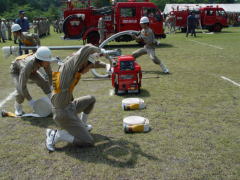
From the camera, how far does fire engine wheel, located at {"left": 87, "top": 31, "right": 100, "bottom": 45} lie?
1762 centimetres

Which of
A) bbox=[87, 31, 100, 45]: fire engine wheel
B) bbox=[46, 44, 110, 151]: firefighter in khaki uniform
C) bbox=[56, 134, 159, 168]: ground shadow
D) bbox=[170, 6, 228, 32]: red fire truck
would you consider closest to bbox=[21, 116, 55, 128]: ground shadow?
bbox=[46, 44, 110, 151]: firefighter in khaki uniform

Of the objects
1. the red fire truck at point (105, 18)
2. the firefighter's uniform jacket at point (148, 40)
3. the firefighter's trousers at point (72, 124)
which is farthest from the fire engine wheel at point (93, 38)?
the firefighter's trousers at point (72, 124)

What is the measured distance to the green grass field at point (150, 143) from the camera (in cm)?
385

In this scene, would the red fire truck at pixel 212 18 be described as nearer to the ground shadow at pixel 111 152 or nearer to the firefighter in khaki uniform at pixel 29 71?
the firefighter in khaki uniform at pixel 29 71

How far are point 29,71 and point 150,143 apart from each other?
2636mm

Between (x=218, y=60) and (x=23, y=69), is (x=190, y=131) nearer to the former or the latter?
(x=23, y=69)

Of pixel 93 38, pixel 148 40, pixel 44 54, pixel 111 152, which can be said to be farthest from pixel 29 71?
pixel 93 38

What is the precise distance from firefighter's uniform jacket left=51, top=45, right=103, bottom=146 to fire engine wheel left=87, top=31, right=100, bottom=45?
13.4 meters

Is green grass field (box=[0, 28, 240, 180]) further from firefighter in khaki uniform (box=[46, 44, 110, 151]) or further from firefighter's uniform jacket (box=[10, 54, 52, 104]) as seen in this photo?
firefighter's uniform jacket (box=[10, 54, 52, 104])

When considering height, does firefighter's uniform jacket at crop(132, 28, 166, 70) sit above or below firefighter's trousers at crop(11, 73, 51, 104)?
above

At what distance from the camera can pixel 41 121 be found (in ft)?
19.0

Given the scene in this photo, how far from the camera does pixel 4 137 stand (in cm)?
507

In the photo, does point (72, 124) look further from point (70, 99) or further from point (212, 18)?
point (212, 18)

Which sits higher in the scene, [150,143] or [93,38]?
[93,38]
